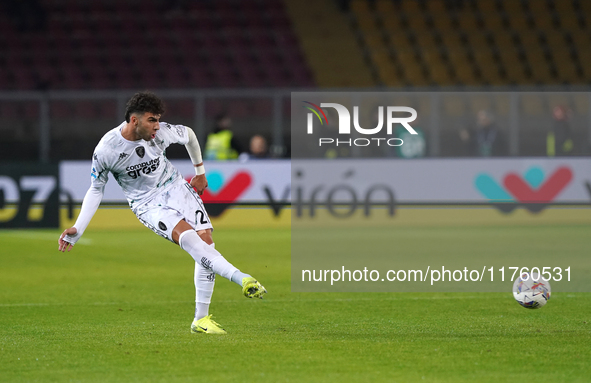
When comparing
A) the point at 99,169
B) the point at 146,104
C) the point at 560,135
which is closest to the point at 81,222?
the point at 99,169

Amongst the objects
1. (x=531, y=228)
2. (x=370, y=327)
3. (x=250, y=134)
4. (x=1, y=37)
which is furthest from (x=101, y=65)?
(x=370, y=327)

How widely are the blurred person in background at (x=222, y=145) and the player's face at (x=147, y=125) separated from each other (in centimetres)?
986

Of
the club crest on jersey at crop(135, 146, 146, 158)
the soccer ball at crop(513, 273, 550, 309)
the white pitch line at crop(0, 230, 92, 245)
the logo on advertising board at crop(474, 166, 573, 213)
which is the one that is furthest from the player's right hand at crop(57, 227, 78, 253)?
the logo on advertising board at crop(474, 166, 573, 213)

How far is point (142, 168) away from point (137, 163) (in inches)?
2.5

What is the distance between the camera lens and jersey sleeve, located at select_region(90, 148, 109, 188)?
21.6 feet

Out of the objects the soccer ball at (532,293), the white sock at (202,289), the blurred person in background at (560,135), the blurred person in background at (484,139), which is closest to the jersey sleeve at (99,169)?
the white sock at (202,289)

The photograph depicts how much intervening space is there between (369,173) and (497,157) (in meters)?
2.42

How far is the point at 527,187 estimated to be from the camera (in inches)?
630

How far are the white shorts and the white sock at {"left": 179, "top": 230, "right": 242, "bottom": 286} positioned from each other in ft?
0.56

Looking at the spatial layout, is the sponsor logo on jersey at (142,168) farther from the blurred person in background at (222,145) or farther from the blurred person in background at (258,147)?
the blurred person in background at (258,147)

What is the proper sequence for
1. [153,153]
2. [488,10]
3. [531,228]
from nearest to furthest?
[153,153]
[531,228]
[488,10]

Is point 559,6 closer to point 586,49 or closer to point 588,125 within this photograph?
point 586,49

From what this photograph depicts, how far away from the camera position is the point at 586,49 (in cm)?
2523

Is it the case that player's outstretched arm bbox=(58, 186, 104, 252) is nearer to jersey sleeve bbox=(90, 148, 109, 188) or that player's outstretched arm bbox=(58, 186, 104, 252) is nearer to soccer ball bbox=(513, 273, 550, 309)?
jersey sleeve bbox=(90, 148, 109, 188)
